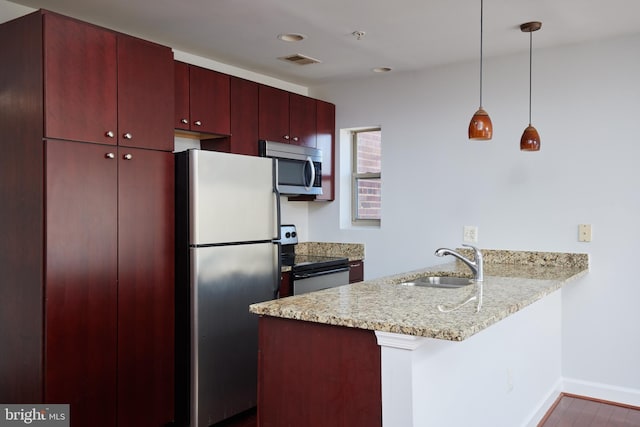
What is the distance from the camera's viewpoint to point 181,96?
11.0ft

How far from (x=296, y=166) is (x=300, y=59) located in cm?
80

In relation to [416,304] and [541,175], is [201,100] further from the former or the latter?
[541,175]

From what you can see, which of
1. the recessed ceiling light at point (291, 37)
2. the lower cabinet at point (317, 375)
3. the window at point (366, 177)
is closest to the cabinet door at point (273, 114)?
the recessed ceiling light at point (291, 37)

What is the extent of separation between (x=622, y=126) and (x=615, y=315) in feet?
3.96

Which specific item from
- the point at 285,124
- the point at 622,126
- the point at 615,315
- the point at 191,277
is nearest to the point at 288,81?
the point at 285,124

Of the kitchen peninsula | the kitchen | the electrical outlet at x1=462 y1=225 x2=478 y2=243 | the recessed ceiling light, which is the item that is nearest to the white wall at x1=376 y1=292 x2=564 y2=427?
the kitchen peninsula

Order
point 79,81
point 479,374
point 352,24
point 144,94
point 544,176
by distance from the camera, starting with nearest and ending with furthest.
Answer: point 479,374 < point 79,81 < point 144,94 < point 352,24 < point 544,176

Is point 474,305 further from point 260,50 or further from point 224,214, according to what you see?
point 260,50

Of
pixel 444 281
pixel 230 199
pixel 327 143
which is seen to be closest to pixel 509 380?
pixel 444 281

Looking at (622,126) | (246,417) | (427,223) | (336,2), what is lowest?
(246,417)

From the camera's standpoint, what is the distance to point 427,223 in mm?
4180

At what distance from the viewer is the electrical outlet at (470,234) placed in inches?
156

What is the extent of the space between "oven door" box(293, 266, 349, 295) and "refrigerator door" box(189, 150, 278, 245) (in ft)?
1.75

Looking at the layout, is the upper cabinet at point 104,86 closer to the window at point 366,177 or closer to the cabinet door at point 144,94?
the cabinet door at point 144,94
